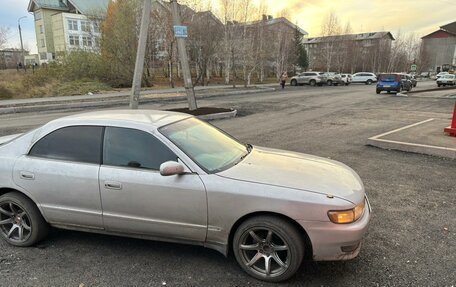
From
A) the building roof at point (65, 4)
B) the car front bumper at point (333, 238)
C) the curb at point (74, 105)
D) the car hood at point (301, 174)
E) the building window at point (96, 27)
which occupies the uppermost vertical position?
the building roof at point (65, 4)

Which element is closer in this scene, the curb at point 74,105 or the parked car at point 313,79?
the curb at point 74,105

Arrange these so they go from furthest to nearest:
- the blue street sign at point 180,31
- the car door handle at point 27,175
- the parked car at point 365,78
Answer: the parked car at point 365,78, the blue street sign at point 180,31, the car door handle at point 27,175

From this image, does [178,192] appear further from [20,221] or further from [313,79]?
[313,79]

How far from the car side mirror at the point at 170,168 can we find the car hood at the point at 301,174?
0.39 metres

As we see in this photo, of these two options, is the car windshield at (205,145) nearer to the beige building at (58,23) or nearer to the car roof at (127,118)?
the car roof at (127,118)

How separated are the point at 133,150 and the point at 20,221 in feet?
5.15

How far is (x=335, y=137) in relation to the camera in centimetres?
963

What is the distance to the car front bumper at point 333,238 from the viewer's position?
2861 millimetres

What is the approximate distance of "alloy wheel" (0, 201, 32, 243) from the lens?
3688 mm

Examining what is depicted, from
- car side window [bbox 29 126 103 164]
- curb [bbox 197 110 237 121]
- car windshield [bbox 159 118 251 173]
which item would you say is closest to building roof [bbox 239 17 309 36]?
curb [bbox 197 110 237 121]

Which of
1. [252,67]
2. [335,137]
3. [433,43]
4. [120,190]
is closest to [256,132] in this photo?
[335,137]

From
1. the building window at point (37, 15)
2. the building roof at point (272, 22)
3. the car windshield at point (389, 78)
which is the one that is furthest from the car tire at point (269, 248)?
the building window at point (37, 15)

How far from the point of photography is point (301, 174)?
3260 mm

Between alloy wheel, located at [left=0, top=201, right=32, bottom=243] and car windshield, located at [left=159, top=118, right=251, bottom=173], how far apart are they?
5.98 ft
